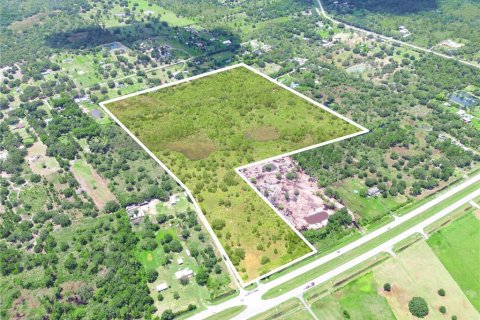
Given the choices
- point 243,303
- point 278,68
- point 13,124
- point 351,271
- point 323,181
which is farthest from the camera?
point 278,68

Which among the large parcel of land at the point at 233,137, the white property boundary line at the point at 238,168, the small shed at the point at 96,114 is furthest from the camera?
the small shed at the point at 96,114

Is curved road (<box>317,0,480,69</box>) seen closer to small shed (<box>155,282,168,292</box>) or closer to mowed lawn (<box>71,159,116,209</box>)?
mowed lawn (<box>71,159,116,209</box>)

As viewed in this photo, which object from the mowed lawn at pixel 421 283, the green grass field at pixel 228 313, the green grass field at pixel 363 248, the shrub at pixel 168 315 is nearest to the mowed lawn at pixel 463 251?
the mowed lawn at pixel 421 283

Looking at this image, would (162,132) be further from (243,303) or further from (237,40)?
(237,40)

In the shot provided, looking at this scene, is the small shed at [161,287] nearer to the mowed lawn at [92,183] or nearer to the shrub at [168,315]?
the shrub at [168,315]

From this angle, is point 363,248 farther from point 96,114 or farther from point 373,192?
point 96,114

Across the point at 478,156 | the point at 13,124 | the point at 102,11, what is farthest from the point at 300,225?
the point at 102,11

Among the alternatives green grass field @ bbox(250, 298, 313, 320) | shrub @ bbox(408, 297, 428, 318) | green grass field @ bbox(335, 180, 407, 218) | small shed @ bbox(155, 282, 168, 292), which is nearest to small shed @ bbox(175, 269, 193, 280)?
small shed @ bbox(155, 282, 168, 292)
